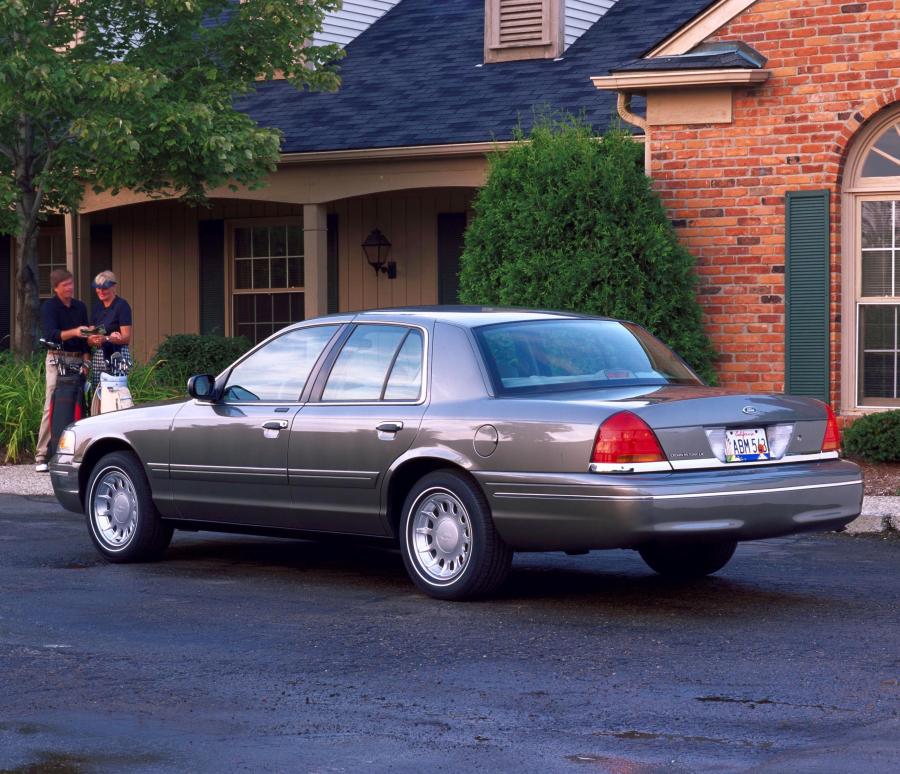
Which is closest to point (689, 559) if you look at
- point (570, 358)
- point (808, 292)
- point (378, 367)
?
point (570, 358)

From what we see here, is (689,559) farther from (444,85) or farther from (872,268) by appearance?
(444,85)

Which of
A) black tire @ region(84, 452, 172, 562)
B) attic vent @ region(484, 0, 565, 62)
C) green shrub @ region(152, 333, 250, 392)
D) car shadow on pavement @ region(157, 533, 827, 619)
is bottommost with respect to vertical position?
car shadow on pavement @ region(157, 533, 827, 619)

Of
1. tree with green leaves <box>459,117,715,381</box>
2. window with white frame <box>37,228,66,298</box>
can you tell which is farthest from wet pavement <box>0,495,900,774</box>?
window with white frame <box>37,228,66,298</box>

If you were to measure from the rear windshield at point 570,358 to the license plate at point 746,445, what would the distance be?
674mm

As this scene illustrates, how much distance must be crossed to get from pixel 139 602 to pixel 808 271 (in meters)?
8.36

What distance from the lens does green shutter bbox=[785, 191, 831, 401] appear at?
1467 cm

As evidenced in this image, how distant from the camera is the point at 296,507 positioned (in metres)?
8.80

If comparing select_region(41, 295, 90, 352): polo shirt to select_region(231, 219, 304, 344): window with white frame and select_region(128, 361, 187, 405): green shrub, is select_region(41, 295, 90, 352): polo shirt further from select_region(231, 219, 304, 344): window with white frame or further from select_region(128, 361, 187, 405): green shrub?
select_region(231, 219, 304, 344): window with white frame

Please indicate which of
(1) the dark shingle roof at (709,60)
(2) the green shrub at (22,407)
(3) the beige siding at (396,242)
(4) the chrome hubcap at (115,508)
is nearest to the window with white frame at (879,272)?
(1) the dark shingle roof at (709,60)

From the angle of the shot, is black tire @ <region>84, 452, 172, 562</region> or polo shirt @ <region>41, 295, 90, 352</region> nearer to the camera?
black tire @ <region>84, 452, 172, 562</region>

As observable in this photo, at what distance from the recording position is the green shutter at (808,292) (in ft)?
48.1

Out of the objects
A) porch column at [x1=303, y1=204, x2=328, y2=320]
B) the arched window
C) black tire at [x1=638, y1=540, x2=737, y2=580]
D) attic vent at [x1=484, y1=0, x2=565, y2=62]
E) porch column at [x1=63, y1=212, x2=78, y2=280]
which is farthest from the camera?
porch column at [x1=63, y1=212, x2=78, y2=280]

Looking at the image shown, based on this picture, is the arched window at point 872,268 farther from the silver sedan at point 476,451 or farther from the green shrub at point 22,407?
the green shrub at point 22,407

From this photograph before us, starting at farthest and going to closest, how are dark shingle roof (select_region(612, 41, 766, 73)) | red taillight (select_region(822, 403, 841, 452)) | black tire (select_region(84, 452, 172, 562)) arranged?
dark shingle roof (select_region(612, 41, 766, 73)), black tire (select_region(84, 452, 172, 562)), red taillight (select_region(822, 403, 841, 452))
